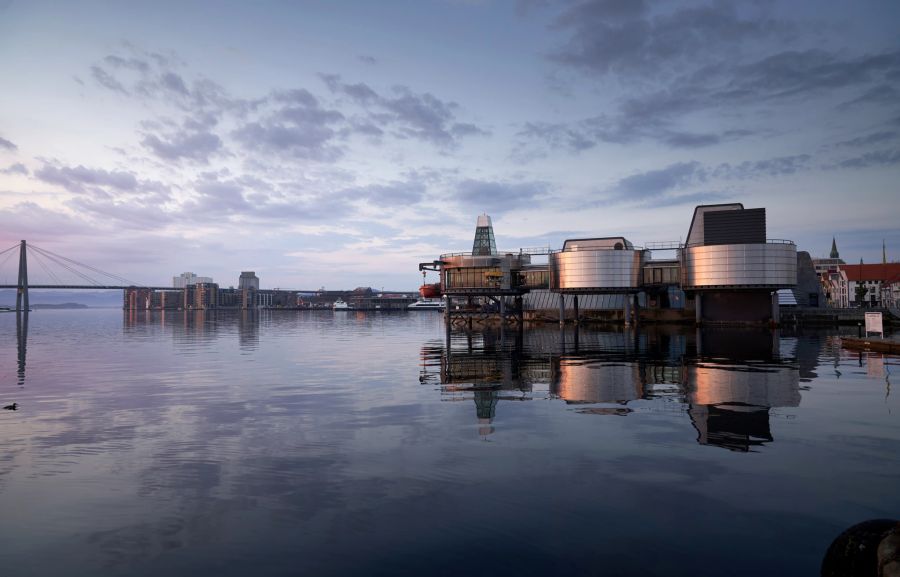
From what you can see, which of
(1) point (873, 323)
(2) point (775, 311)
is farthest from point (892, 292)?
(1) point (873, 323)

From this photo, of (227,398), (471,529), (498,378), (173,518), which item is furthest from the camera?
(498,378)

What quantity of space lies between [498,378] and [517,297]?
102306 millimetres

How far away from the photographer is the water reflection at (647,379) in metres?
25.0

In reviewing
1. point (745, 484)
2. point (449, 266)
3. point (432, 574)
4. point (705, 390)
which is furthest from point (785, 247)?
point (432, 574)

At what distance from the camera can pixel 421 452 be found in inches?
757

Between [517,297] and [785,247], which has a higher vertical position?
[785,247]

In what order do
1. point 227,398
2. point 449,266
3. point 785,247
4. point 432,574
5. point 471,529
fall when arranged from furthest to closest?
→ 1. point 449,266
2. point 785,247
3. point 227,398
4. point 471,529
5. point 432,574

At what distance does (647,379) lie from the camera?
3738 cm

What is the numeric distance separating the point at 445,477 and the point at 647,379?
24.8m

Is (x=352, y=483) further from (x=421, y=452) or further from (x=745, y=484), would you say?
(x=745, y=484)

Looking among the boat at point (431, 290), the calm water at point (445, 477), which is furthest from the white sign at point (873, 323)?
the boat at point (431, 290)

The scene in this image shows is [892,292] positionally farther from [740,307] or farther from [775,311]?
[775,311]

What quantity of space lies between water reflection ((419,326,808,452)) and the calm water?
306mm

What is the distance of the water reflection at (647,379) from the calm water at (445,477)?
31 cm
